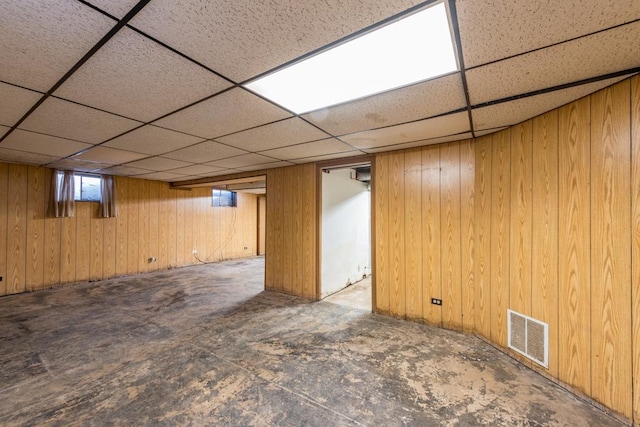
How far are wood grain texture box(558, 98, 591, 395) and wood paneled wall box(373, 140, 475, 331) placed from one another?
0.89 m

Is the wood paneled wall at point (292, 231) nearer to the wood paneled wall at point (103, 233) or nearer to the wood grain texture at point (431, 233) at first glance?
the wood grain texture at point (431, 233)

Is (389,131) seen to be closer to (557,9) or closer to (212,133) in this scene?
(557,9)

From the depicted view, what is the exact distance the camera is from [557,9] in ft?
3.38

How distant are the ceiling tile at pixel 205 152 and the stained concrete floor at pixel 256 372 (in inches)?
81.0

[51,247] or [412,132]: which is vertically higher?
[412,132]

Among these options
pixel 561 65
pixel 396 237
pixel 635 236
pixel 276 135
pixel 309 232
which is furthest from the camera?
pixel 309 232

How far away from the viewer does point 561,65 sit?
4.66 feet

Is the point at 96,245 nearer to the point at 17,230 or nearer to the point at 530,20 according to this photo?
the point at 17,230

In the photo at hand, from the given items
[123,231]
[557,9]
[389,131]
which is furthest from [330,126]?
[123,231]

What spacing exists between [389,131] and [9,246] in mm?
5909

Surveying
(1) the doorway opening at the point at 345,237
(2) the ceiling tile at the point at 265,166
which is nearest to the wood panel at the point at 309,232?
(1) the doorway opening at the point at 345,237

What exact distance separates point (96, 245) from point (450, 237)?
20.2 feet

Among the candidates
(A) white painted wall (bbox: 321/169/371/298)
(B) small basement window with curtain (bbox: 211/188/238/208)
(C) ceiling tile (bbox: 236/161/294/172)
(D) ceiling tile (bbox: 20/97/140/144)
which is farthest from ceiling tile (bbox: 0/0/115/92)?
(B) small basement window with curtain (bbox: 211/188/238/208)

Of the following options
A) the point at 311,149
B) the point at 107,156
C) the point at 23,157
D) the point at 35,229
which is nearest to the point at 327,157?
the point at 311,149
